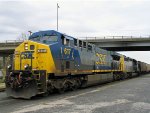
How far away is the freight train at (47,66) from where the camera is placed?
44.9ft

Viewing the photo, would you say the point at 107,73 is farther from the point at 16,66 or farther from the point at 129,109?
the point at 129,109

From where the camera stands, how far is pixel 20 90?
543 inches

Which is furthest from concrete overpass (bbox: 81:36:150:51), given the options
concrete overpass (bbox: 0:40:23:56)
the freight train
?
the freight train

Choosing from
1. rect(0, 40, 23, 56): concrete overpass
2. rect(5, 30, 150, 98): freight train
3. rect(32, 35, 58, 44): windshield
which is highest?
rect(0, 40, 23, 56): concrete overpass

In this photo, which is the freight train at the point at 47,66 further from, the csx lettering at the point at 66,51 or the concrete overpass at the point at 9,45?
the concrete overpass at the point at 9,45

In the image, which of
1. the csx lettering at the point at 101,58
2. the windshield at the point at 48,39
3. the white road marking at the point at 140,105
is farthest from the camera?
the csx lettering at the point at 101,58

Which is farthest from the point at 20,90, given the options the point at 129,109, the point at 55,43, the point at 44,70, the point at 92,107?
the point at 129,109

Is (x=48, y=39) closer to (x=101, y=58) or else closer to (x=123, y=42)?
(x=101, y=58)

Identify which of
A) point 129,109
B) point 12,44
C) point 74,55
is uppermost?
point 12,44

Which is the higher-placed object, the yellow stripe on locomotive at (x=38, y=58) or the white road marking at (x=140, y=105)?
the yellow stripe on locomotive at (x=38, y=58)

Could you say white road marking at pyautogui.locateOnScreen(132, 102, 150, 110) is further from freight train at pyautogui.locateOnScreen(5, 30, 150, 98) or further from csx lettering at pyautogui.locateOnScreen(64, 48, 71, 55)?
csx lettering at pyautogui.locateOnScreen(64, 48, 71, 55)

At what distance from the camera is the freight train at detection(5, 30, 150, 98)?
13688mm

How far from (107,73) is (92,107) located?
1609cm

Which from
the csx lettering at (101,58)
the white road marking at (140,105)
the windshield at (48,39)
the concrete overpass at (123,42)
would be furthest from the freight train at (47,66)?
the concrete overpass at (123,42)
